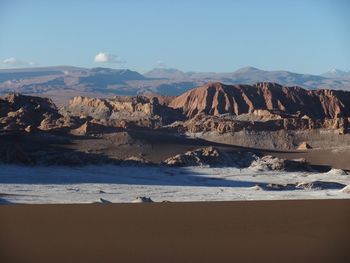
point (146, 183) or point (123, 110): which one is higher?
point (123, 110)

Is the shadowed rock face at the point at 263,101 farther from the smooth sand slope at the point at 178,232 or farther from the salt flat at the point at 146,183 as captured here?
the smooth sand slope at the point at 178,232

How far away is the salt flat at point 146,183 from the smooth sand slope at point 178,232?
4.28 meters

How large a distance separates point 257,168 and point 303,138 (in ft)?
40.4

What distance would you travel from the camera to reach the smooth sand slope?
8.12 metres

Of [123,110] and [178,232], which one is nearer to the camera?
[178,232]

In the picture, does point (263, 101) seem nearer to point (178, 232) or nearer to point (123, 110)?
point (123, 110)

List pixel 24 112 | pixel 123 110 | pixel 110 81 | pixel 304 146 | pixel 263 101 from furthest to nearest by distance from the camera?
1. pixel 110 81
2. pixel 263 101
3. pixel 123 110
4. pixel 24 112
5. pixel 304 146

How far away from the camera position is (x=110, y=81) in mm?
130750

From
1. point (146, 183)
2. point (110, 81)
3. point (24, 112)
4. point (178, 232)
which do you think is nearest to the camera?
point (178, 232)

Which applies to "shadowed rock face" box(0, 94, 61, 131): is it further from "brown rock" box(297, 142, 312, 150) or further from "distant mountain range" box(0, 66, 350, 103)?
"distant mountain range" box(0, 66, 350, 103)

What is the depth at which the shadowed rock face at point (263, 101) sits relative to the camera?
Answer: 5838cm

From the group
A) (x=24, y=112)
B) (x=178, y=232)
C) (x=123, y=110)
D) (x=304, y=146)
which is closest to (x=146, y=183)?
(x=178, y=232)

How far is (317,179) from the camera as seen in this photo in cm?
2314

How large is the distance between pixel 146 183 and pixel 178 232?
11403mm
